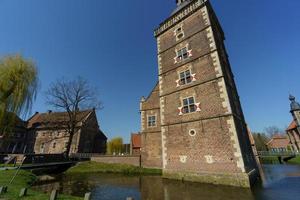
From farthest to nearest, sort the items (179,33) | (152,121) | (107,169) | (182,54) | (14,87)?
(107,169) < (152,121) < (179,33) < (182,54) < (14,87)

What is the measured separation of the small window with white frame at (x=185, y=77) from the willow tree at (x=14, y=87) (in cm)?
1322

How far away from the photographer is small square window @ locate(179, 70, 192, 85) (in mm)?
14128

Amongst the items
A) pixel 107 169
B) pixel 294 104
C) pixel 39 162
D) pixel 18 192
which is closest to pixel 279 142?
pixel 294 104

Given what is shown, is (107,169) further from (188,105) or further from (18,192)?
(18,192)

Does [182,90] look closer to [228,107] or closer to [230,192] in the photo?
[228,107]

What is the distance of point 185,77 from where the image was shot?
1445cm

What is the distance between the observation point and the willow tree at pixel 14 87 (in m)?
12.3

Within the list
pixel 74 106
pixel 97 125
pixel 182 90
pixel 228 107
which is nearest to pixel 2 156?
pixel 74 106

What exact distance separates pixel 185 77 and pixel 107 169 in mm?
14099

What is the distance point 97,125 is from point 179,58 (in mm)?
29964

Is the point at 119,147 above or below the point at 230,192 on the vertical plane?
above

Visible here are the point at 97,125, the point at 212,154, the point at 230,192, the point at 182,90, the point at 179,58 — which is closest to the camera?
the point at 230,192

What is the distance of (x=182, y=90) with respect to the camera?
14203mm

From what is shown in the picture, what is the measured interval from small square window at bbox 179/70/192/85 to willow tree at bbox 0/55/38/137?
13.2 metres
